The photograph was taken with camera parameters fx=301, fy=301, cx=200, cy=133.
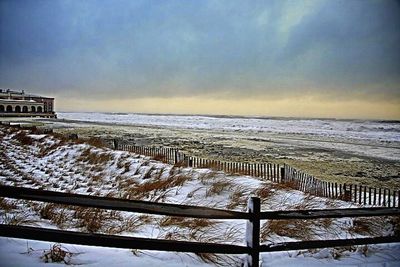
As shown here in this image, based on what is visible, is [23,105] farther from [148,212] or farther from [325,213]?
[325,213]

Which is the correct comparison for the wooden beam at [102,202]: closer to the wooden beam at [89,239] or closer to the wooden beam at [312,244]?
the wooden beam at [89,239]

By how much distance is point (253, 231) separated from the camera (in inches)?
153

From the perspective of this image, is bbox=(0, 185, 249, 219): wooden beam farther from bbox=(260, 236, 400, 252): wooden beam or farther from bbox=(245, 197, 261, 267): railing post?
bbox=(260, 236, 400, 252): wooden beam

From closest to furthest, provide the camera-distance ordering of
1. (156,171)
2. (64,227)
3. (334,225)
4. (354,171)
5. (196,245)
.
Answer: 1. (196,245)
2. (64,227)
3. (334,225)
4. (156,171)
5. (354,171)

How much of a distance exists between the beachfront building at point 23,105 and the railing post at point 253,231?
69879 millimetres

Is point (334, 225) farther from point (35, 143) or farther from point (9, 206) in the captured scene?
point (35, 143)

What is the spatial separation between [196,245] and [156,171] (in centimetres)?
757

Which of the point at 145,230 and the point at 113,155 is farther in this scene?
the point at 113,155

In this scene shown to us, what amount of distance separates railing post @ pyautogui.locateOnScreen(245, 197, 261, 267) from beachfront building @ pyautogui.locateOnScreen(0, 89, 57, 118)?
69.9 metres

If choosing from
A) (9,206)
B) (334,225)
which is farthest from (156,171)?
(334,225)

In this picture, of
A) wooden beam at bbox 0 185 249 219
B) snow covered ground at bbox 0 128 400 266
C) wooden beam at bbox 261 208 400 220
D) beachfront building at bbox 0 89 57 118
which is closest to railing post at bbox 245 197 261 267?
wooden beam at bbox 261 208 400 220

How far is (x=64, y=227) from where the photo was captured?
5727 mm

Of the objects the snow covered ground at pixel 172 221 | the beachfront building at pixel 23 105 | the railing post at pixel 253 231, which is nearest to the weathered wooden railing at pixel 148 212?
the railing post at pixel 253 231

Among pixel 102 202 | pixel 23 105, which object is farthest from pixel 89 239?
pixel 23 105
